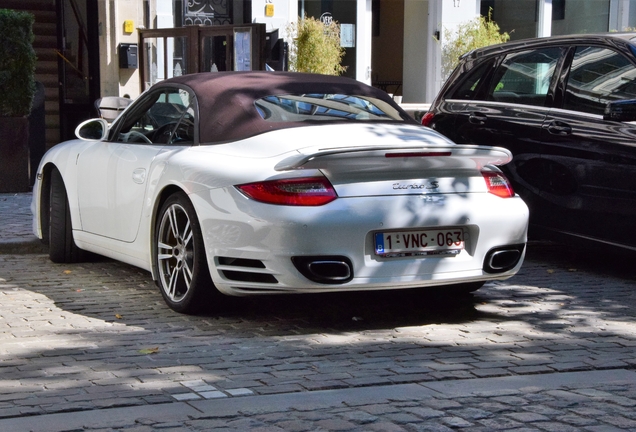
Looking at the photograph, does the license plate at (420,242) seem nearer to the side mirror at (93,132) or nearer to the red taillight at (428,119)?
→ the side mirror at (93,132)

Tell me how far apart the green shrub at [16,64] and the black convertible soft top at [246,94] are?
6.28 meters

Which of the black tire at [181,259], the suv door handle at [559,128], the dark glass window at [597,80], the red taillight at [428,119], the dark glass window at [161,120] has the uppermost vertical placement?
the dark glass window at [597,80]

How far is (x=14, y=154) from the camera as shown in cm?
1301

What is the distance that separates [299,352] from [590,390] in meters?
1.49

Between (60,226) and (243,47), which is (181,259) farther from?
(243,47)

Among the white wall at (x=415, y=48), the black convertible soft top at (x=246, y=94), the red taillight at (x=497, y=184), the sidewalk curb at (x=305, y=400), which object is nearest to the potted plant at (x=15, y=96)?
the black convertible soft top at (x=246, y=94)

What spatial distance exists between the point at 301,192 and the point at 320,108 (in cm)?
113

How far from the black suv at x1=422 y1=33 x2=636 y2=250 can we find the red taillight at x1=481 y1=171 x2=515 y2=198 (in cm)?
127

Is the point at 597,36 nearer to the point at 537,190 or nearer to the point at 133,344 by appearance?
the point at 537,190

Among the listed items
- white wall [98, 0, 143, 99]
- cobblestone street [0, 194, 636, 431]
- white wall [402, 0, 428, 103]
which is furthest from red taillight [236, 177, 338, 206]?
white wall [402, 0, 428, 103]

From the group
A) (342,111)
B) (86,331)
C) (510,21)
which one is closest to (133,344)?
(86,331)

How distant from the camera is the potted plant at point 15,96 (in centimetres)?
1288

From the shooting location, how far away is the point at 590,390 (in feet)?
15.4

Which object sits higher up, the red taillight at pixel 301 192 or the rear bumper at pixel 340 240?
the red taillight at pixel 301 192
